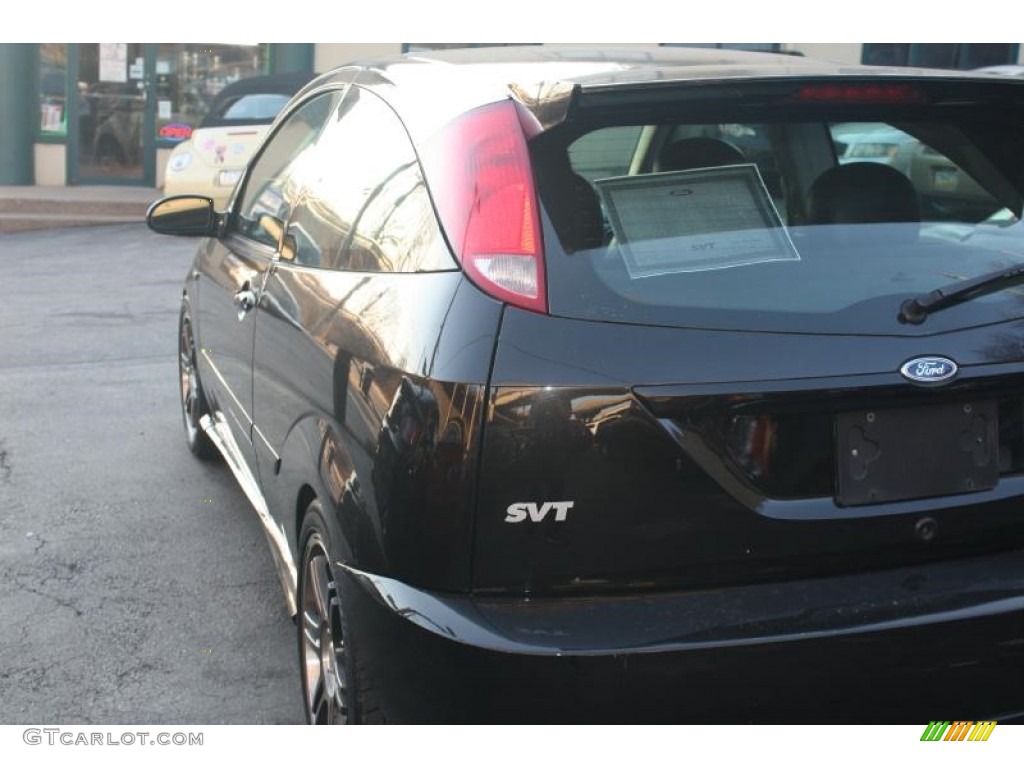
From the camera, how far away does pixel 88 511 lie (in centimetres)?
506

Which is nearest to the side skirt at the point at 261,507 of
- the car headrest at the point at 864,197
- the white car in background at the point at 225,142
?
the car headrest at the point at 864,197

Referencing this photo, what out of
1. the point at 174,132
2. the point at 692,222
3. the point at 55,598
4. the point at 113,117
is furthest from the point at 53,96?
the point at 692,222

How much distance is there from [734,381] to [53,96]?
16087 mm

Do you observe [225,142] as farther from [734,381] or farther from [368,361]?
[734,381]

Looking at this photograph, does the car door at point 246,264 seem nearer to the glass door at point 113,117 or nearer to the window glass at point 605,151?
Answer: the window glass at point 605,151

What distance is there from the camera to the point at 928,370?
7.93ft

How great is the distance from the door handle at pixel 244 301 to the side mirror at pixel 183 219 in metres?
0.67

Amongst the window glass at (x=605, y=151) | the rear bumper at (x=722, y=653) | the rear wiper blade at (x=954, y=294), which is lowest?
the rear bumper at (x=722, y=653)

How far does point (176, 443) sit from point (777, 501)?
13.6ft

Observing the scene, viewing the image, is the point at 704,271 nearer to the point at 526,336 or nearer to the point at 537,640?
the point at 526,336

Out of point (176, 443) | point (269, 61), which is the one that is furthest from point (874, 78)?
point (269, 61)

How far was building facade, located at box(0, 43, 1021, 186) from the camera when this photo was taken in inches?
649

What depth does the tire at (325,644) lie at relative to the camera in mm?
2668
